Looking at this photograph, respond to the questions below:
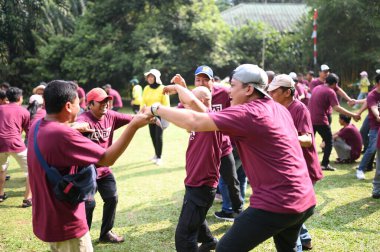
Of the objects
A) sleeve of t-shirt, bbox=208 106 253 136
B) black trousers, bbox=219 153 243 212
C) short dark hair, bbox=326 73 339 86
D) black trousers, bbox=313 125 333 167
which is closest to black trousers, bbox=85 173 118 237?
black trousers, bbox=219 153 243 212

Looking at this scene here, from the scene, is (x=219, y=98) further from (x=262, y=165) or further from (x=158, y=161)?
(x=158, y=161)

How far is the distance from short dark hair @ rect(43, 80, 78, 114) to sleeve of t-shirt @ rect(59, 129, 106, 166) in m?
0.25

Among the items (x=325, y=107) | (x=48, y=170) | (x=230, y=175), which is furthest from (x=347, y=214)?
(x=48, y=170)

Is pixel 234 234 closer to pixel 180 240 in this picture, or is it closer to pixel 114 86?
pixel 180 240

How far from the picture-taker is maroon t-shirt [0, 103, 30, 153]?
646 cm

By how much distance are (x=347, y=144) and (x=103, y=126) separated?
6.63 meters

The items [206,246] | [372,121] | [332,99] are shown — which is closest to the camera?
[206,246]

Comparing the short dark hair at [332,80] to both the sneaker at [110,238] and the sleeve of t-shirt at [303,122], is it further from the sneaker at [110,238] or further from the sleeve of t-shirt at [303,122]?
the sneaker at [110,238]

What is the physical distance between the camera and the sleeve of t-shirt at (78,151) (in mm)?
2656

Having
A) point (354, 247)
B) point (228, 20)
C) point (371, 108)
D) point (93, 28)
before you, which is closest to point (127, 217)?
point (354, 247)

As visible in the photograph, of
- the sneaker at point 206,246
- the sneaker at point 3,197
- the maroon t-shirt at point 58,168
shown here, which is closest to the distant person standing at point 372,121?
the sneaker at point 206,246

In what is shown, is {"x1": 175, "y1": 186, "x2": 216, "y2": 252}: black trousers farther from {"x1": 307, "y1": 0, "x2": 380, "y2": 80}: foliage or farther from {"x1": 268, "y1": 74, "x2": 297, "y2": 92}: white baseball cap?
{"x1": 307, "y1": 0, "x2": 380, "y2": 80}: foliage

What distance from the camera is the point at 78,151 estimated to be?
268 cm

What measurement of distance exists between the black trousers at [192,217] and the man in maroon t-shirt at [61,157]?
1052 millimetres
